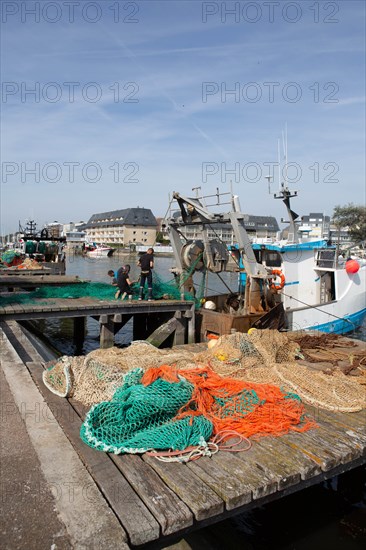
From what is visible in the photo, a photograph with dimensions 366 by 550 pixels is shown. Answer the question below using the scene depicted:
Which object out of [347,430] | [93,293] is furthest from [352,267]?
[347,430]

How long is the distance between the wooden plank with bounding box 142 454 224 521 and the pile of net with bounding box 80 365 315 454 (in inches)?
7.9

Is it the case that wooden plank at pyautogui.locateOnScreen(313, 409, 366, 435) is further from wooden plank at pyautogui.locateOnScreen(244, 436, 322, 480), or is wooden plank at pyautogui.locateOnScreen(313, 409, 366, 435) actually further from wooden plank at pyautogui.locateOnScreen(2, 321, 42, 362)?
wooden plank at pyautogui.locateOnScreen(2, 321, 42, 362)

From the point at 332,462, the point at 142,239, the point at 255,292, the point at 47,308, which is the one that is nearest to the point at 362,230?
the point at 255,292

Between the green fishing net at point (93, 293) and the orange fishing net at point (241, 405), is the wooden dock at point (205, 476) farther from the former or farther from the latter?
the green fishing net at point (93, 293)

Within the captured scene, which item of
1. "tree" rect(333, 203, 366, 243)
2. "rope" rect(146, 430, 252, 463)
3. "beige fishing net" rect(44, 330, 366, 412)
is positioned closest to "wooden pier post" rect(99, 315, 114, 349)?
"beige fishing net" rect(44, 330, 366, 412)

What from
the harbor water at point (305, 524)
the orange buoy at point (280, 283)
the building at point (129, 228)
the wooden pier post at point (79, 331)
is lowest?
the harbor water at point (305, 524)

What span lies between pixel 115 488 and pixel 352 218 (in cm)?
5894

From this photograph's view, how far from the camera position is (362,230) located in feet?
172

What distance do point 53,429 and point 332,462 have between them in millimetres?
2792

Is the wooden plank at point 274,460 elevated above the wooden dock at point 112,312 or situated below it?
below

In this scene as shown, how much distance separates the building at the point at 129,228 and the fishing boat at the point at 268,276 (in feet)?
308

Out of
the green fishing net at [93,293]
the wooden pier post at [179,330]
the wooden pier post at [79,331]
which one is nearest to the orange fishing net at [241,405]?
the wooden pier post at [179,330]

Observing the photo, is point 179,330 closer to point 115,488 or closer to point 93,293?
point 93,293

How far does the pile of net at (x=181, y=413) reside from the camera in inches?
153
